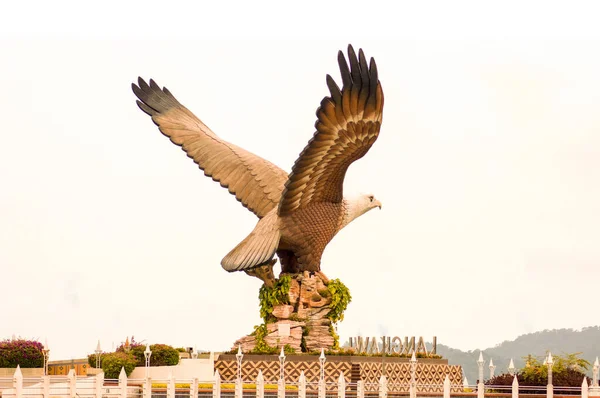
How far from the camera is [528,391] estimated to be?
1226 inches

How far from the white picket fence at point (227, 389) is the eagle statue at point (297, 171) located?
386 cm

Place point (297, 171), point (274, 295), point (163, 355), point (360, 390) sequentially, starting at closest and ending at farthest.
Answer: point (360, 390) < point (297, 171) < point (274, 295) < point (163, 355)

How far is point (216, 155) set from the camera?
34.8 metres

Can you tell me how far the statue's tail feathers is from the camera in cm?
3123

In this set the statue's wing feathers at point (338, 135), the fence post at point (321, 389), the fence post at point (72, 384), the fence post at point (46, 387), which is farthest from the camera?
the statue's wing feathers at point (338, 135)

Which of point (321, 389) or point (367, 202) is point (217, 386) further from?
point (367, 202)

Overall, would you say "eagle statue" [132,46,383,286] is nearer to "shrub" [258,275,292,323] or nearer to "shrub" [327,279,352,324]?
"shrub" [258,275,292,323]

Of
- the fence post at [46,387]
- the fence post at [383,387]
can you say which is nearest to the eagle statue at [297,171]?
the fence post at [383,387]

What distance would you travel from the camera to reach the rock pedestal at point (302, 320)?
32375 mm

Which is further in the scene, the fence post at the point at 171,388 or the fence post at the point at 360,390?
the fence post at the point at 360,390

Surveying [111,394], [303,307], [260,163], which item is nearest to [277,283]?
[303,307]

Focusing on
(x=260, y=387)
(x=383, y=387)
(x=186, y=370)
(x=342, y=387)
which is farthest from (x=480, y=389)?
(x=186, y=370)

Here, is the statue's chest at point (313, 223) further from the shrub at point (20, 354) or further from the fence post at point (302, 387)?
the shrub at point (20, 354)

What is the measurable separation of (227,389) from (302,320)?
4.23m
